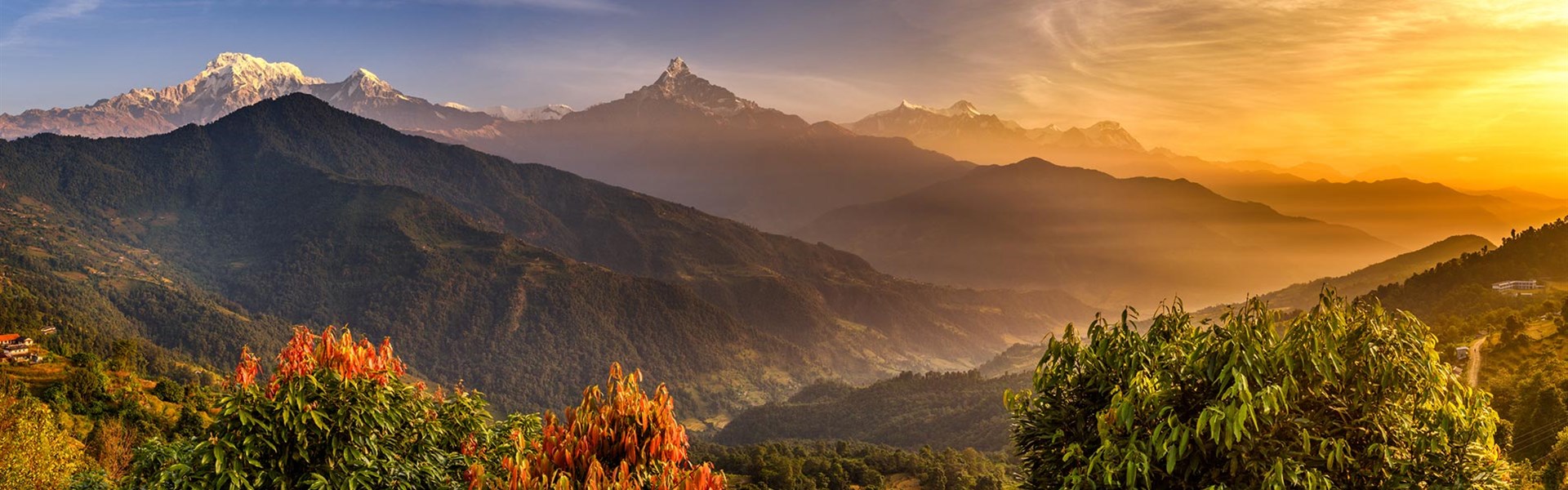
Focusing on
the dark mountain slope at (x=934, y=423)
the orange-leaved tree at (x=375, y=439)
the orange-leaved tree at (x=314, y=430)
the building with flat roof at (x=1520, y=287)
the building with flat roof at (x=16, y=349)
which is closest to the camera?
the orange-leaved tree at (x=375, y=439)

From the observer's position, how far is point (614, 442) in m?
11.2

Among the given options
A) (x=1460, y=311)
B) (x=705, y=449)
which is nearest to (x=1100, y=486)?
(x=705, y=449)

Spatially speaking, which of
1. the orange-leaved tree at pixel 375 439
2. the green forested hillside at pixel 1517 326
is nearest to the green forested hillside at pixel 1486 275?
the green forested hillside at pixel 1517 326

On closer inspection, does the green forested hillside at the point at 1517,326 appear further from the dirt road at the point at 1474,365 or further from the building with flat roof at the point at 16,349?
the building with flat roof at the point at 16,349

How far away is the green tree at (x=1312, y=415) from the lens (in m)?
9.95

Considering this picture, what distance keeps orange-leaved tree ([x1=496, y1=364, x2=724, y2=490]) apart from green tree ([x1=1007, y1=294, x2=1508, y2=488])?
5875 millimetres

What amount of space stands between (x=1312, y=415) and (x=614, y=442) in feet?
32.5

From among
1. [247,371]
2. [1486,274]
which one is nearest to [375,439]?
[247,371]

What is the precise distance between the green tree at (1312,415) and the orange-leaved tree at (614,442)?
5875 millimetres

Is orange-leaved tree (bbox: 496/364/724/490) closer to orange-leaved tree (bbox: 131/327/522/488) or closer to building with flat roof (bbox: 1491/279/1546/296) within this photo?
orange-leaved tree (bbox: 131/327/522/488)

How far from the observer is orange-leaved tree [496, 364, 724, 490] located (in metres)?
10.7

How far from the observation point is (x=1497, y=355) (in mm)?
84375

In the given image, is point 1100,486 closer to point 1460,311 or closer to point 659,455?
point 659,455

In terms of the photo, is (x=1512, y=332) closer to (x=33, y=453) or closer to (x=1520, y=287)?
(x=1520, y=287)
